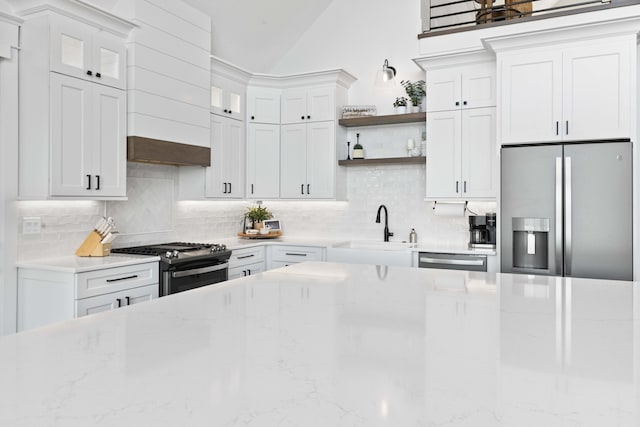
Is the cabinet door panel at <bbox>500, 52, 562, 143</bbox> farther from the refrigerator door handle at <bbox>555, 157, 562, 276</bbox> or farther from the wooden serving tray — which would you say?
the wooden serving tray

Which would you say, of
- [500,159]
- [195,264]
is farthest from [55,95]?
[500,159]

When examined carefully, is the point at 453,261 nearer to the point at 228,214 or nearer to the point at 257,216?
the point at 257,216

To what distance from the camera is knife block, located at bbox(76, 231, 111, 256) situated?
143 inches

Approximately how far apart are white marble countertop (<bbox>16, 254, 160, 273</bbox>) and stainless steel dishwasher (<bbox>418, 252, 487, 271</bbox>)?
7.46 ft

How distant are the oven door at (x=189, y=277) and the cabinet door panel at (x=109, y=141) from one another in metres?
0.72

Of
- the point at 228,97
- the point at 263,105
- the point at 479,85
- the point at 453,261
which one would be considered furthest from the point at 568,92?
the point at 228,97

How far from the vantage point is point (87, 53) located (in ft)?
11.3

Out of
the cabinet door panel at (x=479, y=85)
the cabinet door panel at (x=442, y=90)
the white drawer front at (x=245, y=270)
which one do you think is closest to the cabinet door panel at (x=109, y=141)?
the white drawer front at (x=245, y=270)

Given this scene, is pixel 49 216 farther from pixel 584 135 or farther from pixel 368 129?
pixel 584 135

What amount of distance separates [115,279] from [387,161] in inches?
110

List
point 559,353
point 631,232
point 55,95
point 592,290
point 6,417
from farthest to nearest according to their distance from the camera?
1. point 631,232
2. point 55,95
3. point 592,290
4. point 559,353
5. point 6,417

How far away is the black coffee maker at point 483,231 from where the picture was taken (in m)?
4.47

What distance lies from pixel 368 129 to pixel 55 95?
3.06m

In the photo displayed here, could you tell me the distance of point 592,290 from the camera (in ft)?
6.61
